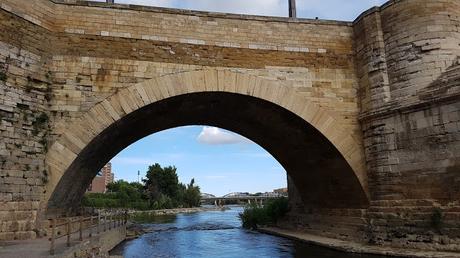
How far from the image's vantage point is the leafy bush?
19.0m

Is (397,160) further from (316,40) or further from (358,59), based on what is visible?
(316,40)

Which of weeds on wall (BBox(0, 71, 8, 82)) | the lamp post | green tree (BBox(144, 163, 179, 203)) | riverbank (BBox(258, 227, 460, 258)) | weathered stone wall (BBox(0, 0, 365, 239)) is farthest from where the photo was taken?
green tree (BBox(144, 163, 179, 203))

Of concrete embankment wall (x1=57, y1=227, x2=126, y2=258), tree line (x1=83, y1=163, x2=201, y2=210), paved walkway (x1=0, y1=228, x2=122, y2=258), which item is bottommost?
concrete embankment wall (x1=57, y1=227, x2=126, y2=258)

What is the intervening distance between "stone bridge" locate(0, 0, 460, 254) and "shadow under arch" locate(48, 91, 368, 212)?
0.08 m

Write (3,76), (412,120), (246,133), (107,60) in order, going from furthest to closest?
(246,133) < (107,60) < (412,120) < (3,76)

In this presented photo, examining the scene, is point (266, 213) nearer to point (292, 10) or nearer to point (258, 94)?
point (258, 94)

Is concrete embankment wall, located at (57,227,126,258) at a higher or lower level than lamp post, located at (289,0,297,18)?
lower

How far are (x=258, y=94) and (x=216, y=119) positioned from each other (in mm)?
3795

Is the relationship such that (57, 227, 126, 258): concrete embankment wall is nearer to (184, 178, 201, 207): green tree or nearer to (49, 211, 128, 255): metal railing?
(49, 211, 128, 255): metal railing

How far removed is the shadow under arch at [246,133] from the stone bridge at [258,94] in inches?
3.2

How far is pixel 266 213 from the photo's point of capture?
20562 mm

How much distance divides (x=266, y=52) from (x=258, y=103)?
167cm

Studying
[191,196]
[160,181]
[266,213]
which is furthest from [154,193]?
[266,213]

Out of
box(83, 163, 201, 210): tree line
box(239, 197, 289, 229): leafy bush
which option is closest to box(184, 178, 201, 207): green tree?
box(83, 163, 201, 210): tree line
